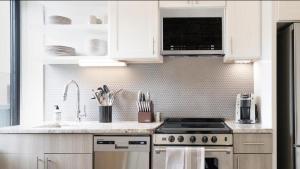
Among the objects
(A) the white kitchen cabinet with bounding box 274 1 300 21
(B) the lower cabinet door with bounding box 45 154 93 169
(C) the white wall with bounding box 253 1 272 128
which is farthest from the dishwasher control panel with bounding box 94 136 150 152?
(A) the white kitchen cabinet with bounding box 274 1 300 21

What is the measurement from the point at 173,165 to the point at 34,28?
2.00m

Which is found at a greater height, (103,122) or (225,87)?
(225,87)

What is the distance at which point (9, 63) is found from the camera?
10.0 ft

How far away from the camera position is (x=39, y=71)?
317 centimetres

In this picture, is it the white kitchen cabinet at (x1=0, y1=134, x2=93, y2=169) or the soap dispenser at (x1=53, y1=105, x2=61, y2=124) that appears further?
the soap dispenser at (x1=53, y1=105, x2=61, y2=124)

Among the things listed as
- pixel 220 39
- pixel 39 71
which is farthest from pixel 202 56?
pixel 39 71

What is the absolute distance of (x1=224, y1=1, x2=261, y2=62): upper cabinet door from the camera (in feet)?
8.73

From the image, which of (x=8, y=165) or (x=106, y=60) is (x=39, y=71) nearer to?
(x=106, y=60)

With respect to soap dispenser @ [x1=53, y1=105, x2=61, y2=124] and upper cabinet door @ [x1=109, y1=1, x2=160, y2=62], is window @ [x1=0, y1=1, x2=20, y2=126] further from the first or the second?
upper cabinet door @ [x1=109, y1=1, x2=160, y2=62]

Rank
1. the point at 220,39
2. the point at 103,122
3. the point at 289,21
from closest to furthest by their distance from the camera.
→ the point at 289,21 < the point at 220,39 < the point at 103,122

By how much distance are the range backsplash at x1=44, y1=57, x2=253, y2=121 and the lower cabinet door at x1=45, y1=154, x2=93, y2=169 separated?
743 mm

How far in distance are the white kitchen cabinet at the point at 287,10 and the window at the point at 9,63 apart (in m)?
2.50

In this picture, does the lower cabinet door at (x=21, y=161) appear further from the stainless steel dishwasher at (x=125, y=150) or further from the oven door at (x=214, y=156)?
the oven door at (x=214, y=156)

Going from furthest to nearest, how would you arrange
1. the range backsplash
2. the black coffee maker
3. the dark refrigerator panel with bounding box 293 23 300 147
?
the range backsplash < the black coffee maker < the dark refrigerator panel with bounding box 293 23 300 147
